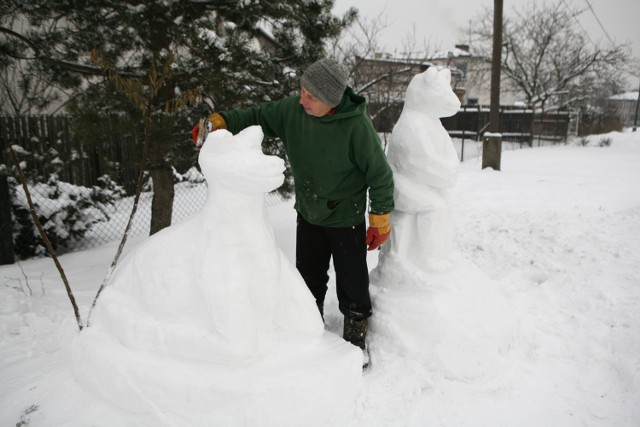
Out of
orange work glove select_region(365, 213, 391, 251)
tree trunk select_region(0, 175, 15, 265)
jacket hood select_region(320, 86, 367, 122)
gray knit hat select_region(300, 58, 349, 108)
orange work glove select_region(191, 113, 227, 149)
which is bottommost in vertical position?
tree trunk select_region(0, 175, 15, 265)

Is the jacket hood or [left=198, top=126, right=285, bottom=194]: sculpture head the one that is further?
the jacket hood

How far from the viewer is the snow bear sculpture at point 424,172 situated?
2.71 metres

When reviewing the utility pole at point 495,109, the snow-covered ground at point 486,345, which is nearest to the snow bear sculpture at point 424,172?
the snow-covered ground at point 486,345

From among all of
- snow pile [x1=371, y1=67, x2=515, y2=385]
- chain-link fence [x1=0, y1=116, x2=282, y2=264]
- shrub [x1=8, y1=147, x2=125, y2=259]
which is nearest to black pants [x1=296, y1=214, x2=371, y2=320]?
snow pile [x1=371, y1=67, x2=515, y2=385]

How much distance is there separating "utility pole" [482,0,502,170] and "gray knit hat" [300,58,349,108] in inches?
334

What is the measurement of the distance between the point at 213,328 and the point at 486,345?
1625 millimetres

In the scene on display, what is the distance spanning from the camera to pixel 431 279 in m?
2.79

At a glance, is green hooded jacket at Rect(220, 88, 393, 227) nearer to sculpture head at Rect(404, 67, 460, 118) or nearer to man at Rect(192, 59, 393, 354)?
man at Rect(192, 59, 393, 354)

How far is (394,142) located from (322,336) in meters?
1.30

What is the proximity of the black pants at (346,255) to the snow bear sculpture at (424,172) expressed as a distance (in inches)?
14.1

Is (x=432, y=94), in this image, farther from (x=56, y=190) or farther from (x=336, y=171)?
(x=56, y=190)

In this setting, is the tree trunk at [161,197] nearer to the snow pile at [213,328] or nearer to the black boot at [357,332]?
the snow pile at [213,328]

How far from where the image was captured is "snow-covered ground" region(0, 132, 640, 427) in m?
2.23

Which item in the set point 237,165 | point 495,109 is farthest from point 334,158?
point 495,109
